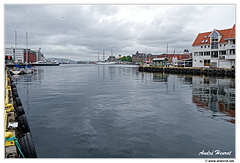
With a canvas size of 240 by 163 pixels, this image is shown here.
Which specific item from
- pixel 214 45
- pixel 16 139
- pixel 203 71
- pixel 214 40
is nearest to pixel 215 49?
pixel 214 45

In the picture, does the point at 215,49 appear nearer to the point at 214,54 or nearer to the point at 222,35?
the point at 214,54

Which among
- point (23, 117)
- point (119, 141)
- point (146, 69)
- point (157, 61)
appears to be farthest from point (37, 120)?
point (157, 61)

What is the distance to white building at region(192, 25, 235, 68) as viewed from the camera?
189 ft

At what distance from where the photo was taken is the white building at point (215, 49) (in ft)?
189

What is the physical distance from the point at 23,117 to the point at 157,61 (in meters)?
87.7

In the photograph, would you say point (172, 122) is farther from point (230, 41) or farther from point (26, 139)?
point (230, 41)

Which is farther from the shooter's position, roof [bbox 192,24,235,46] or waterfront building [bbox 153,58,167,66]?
waterfront building [bbox 153,58,167,66]

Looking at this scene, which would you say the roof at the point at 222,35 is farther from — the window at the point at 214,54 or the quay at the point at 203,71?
the quay at the point at 203,71

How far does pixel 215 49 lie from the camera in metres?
62.3

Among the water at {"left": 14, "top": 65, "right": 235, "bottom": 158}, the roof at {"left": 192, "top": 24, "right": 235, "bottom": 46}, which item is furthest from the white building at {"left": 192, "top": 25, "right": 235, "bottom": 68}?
the water at {"left": 14, "top": 65, "right": 235, "bottom": 158}

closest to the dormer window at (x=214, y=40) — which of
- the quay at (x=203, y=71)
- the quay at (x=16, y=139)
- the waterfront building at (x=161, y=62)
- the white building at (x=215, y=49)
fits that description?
the white building at (x=215, y=49)

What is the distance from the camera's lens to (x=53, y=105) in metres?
19.5

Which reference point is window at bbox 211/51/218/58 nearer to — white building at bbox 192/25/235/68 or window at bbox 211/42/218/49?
white building at bbox 192/25/235/68

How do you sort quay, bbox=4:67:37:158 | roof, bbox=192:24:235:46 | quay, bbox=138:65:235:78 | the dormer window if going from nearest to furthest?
quay, bbox=4:67:37:158
quay, bbox=138:65:235:78
roof, bbox=192:24:235:46
the dormer window
